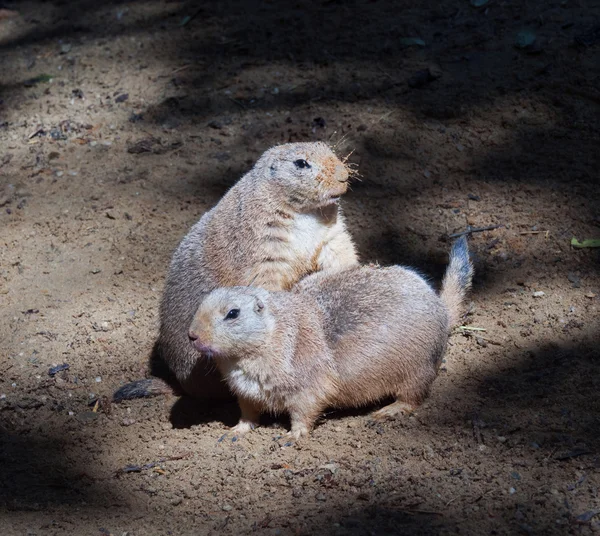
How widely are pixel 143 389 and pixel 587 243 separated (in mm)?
3178

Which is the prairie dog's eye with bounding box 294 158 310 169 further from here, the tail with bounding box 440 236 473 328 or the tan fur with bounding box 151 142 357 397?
the tail with bounding box 440 236 473 328

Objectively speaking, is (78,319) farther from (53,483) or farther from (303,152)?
(303,152)

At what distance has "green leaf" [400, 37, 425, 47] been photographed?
23.7 feet

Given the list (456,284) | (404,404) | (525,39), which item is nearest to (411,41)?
(525,39)

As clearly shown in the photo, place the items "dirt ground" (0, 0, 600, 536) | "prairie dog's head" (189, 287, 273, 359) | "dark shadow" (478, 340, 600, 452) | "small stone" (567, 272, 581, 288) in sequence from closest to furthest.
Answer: "dirt ground" (0, 0, 600, 536) → "dark shadow" (478, 340, 600, 452) → "prairie dog's head" (189, 287, 273, 359) → "small stone" (567, 272, 581, 288)

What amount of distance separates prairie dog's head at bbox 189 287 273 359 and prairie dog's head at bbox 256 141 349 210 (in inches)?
30.0

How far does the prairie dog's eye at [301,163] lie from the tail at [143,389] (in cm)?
162

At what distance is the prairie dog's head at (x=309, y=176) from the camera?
4675 mm

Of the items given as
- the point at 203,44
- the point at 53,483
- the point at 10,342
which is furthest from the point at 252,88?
the point at 53,483

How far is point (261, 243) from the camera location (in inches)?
186

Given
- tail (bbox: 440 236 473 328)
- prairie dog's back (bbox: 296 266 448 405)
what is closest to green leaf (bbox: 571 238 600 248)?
tail (bbox: 440 236 473 328)

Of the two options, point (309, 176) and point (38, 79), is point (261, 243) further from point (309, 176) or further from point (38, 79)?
point (38, 79)

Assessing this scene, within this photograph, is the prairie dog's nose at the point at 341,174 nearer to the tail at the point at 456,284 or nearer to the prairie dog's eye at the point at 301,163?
the prairie dog's eye at the point at 301,163

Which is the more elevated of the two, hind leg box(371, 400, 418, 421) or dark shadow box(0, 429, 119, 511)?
dark shadow box(0, 429, 119, 511)
